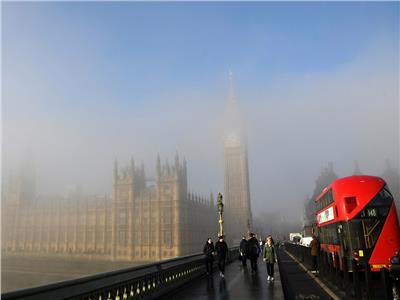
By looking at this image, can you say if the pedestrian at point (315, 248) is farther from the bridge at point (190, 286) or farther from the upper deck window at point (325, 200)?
the upper deck window at point (325, 200)

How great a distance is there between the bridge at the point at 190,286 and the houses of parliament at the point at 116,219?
65.3 meters

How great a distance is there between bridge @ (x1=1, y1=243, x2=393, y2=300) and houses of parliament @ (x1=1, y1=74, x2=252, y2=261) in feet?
214

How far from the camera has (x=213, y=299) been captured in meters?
9.61

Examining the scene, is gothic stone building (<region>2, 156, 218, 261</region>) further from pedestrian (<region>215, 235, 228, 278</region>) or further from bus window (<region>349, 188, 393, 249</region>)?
bus window (<region>349, 188, 393, 249</region>)

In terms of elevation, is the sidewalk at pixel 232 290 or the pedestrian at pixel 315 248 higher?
the pedestrian at pixel 315 248

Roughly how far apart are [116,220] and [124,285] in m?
78.8

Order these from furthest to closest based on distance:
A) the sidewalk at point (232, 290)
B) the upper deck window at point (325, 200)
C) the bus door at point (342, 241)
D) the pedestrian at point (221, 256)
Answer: the upper deck window at point (325, 200), the pedestrian at point (221, 256), the bus door at point (342, 241), the sidewalk at point (232, 290)

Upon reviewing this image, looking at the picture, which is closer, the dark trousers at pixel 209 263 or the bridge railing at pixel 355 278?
the bridge railing at pixel 355 278

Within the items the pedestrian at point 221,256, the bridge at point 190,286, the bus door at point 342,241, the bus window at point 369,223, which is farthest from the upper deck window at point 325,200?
the pedestrian at point 221,256

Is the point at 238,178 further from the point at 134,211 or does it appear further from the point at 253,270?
the point at 253,270

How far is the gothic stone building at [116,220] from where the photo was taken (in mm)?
81938

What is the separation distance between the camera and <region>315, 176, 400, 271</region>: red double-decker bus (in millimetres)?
13625

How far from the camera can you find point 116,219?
84188 millimetres

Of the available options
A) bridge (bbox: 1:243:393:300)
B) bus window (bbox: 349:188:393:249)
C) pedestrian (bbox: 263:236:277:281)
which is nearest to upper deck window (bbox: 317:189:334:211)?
bus window (bbox: 349:188:393:249)
